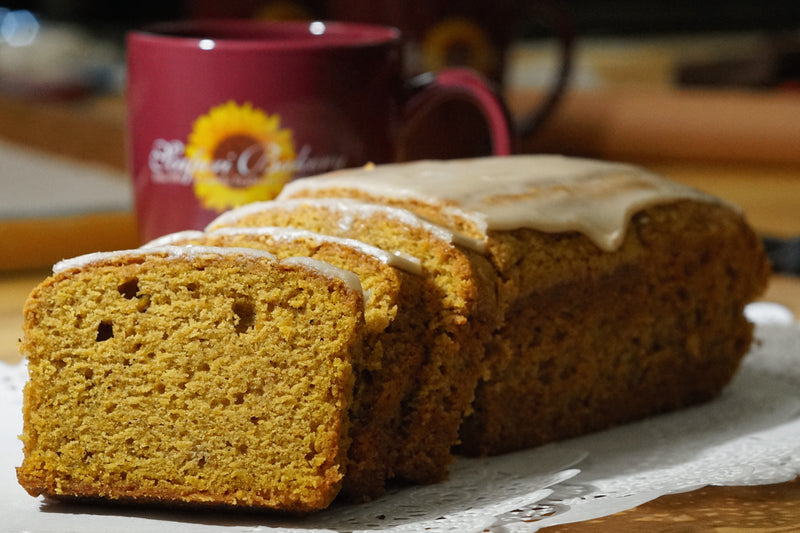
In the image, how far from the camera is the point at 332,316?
42.1 inches

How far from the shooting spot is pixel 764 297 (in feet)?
6.49

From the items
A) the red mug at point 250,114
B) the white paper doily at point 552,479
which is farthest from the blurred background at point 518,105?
the white paper doily at point 552,479

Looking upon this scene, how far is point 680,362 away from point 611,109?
1668 mm

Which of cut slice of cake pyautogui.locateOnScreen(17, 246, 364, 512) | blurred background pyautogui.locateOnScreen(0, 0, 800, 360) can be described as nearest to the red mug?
blurred background pyautogui.locateOnScreen(0, 0, 800, 360)

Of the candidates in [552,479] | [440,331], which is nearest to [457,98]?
[440,331]

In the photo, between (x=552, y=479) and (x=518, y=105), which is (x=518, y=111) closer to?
(x=518, y=105)

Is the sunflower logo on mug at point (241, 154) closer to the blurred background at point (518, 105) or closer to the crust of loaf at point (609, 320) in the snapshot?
the crust of loaf at point (609, 320)

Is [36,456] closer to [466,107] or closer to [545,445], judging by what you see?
[545,445]

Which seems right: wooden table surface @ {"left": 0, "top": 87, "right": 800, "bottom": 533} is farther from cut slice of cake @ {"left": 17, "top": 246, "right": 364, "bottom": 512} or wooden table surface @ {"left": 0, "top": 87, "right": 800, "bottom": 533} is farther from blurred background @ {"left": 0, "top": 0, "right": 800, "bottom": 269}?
cut slice of cake @ {"left": 17, "top": 246, "right": 364, "bottom": 512}

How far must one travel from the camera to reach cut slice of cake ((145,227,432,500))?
3.72ft

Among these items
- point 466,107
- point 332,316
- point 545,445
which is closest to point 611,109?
point 466,107

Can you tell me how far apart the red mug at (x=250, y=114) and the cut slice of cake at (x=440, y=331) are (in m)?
0.34

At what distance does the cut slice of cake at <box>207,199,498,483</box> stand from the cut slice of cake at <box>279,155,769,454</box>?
0.04m

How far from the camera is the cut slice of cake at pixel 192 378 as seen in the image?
42.3 inches
